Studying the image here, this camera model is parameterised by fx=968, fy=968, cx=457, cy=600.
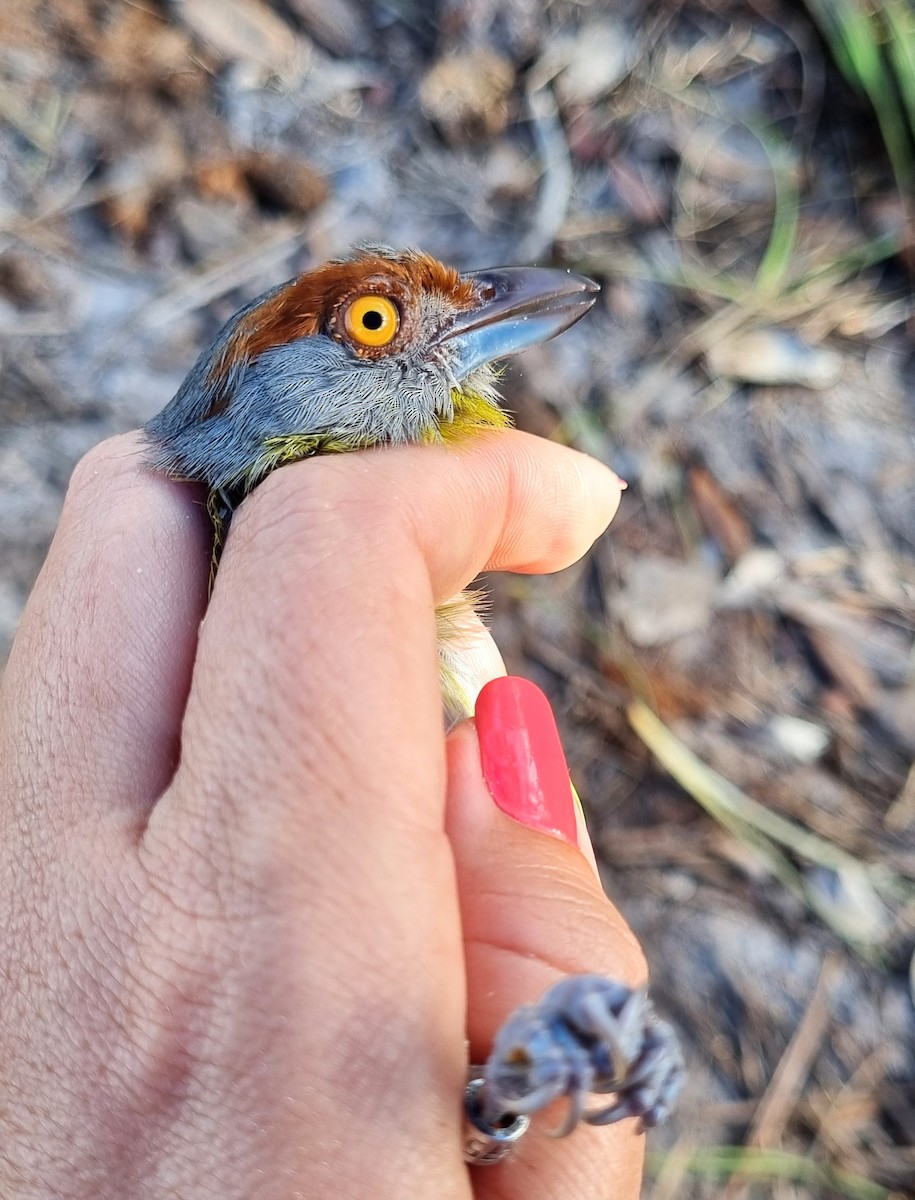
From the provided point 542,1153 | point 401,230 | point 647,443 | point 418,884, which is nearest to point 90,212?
point 401,230

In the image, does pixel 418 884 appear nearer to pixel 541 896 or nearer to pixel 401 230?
pixel 541 896

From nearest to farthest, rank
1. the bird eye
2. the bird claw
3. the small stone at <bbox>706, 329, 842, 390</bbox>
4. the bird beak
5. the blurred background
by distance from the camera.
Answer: the bird claw, the bird eye, the bird beak, the blurred background, the small stone at <bbox>706, 329, 842, 390</bbox>

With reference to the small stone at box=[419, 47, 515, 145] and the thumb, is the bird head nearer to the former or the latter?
the thumb

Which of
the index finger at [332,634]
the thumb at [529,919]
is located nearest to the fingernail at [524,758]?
the thumb at [529,919]

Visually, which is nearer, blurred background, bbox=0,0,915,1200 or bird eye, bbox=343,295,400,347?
bird eye, bbox=343,295,400,347

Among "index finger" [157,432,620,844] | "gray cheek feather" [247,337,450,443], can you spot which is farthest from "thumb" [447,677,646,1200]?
"gray cheek feather" [247,337,450,443]

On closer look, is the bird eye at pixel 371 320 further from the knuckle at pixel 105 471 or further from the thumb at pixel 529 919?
the thumb at pixel 529 919

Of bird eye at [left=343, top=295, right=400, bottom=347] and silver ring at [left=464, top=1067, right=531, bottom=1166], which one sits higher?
bird eye at [left=343, top=295, right=400, bottom=347]
